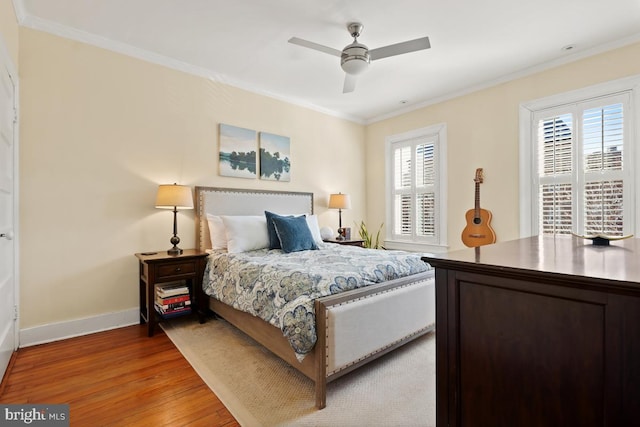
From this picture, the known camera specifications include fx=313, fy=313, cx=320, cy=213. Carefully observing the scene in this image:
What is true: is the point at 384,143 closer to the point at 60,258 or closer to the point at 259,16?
→ the point at 259,16

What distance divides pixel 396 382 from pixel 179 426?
4.26 feet

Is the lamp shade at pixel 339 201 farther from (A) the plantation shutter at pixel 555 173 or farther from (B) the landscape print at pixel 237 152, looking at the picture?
(A) the plantation shutter at pixel 555 173

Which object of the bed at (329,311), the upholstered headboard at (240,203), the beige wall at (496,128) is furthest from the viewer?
the upholstered headboard at (240,203)

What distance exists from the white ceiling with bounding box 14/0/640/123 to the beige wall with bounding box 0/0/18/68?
0.48ft


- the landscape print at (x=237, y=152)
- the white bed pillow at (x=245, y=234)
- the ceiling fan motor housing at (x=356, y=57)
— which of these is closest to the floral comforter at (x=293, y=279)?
the white bed pillow at (x=245, y=234)

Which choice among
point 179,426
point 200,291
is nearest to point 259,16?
point 200,291

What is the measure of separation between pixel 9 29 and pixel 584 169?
5.16 metres

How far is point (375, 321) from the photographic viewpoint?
2.08m

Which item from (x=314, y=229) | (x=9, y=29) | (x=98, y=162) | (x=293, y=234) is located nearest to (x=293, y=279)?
(x=293, y=234)

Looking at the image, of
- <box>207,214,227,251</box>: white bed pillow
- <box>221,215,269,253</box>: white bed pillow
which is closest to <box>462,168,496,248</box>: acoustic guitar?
<box>221,215,269,253</box>: white bed pillow

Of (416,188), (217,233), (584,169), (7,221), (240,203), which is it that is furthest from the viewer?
(416,188)

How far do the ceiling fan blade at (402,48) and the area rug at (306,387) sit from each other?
237 centimetres

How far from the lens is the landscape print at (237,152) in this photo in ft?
12.3

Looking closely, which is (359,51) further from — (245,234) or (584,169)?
(584,169)
